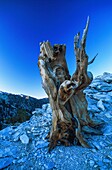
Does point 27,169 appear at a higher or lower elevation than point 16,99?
lower

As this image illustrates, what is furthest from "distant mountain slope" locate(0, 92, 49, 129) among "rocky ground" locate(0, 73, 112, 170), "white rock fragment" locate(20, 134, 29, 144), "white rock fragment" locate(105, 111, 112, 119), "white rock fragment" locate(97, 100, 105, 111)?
"white rock fragment" locate(105, 111, 112, 119)

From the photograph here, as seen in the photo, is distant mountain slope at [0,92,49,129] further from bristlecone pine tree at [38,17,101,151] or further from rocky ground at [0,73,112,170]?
bristlecone pine tree at [38,17,101,151]

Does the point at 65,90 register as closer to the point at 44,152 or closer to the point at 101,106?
the point at 44,152

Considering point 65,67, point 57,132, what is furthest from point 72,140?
point 65,67

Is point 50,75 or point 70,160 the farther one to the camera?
point 50,75

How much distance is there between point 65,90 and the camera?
4.79m

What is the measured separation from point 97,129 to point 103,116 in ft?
5.16

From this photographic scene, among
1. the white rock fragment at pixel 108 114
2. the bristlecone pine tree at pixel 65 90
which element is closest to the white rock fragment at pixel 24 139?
the bristlecone pine tree at pixel 65 90

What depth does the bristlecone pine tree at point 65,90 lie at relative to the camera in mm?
4777

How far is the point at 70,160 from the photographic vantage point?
404 centimetres

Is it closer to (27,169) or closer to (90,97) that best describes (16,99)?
(90,97)

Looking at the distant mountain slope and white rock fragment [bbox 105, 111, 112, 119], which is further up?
the distant mountain slope

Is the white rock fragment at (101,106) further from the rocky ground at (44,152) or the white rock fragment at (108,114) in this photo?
the rocky ground at (44,152)

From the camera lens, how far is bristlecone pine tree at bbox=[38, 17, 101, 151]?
15.7ft
